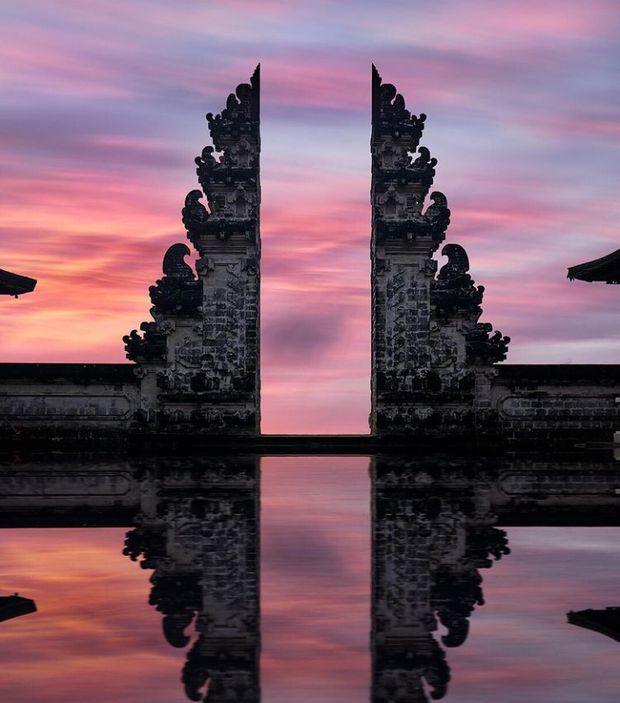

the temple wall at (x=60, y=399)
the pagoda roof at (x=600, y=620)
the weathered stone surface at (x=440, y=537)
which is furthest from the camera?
the temple wall at (x=60, y=399)

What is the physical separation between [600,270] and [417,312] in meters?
5.68

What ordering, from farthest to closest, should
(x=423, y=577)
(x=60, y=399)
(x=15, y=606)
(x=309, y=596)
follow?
1. (x=60, y=399)
2. (x=423, y=577)
3. (x=309, y=596)
4. (x=15, y=606)

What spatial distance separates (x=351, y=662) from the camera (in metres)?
5.08

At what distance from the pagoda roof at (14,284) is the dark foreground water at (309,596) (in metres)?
9.36

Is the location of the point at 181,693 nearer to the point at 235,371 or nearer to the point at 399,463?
the point at 399,463

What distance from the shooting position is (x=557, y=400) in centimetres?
2600

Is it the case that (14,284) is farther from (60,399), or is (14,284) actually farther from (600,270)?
(600,270)

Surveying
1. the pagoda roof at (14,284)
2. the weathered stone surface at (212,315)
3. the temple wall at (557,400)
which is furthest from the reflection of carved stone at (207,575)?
the temple wall at (557,400)

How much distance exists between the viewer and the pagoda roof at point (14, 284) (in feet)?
71.9

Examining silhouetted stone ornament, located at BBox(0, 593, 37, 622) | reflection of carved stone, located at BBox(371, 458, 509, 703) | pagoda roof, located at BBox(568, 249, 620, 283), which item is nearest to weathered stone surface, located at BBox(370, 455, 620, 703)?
reflection of carved stone, located at BBox(371, 458, 509, 703)

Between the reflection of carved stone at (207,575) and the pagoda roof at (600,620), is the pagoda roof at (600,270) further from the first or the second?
the pagoda roof at (600,620)

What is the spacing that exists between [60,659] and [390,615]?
1.75 meters

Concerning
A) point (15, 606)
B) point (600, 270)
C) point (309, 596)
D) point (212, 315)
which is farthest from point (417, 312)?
point (15, 606)

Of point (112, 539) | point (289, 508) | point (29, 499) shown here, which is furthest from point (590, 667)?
point (29, 499)
